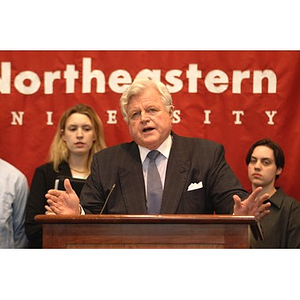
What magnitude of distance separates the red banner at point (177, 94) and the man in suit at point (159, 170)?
1.34 m

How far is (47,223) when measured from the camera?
101 inches

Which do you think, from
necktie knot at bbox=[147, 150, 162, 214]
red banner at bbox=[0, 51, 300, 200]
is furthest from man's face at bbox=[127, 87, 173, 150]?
red banner at bbox=[0, 51, 300, 200]

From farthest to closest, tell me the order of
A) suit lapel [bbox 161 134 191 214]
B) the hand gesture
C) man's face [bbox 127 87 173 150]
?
man's face [bbox 127 87 173 150] → suit lapel [bbox 161 134 191 214] → the hand gesture

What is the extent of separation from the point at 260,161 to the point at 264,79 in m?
0.62

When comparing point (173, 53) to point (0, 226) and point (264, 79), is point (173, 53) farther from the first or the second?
point (0, 226)

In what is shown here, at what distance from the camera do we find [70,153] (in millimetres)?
4258

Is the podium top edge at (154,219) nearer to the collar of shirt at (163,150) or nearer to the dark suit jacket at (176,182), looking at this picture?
the dark suit jacket at (176,182)

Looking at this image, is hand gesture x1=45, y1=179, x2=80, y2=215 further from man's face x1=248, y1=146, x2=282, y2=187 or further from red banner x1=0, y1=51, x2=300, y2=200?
red banner x1=0, y1=51, x2=300, y2=200

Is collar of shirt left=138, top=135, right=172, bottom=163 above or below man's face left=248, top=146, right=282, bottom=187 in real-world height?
above

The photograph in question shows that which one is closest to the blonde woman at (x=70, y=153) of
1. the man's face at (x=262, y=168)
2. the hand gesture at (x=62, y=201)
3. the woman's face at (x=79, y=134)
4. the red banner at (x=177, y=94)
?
the woman's face at (x=79, y=134)

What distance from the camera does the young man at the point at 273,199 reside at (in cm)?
411

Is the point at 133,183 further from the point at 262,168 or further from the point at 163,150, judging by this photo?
the point at 262,168

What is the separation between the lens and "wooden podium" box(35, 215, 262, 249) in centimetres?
251

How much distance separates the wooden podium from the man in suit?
54 centimetres
